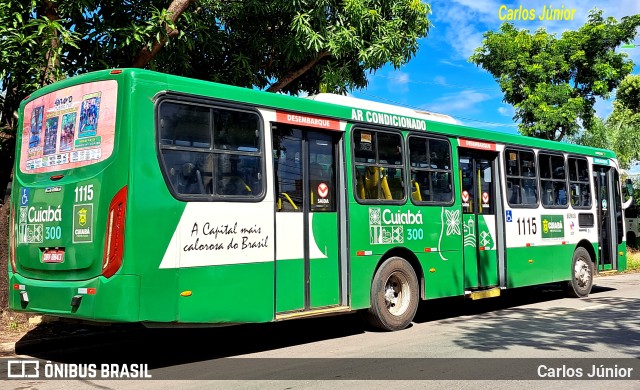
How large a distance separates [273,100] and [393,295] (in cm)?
359

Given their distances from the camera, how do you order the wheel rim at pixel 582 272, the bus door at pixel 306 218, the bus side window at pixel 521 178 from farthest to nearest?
the wheel rim at pixel 582 272
the bus side window at pixel 521 178
the bus door at pixel 306 218

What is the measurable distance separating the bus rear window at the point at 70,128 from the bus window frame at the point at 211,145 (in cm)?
46

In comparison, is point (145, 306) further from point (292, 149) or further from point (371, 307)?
point (371, 307)

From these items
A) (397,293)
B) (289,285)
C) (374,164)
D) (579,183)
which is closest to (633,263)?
(579,183)

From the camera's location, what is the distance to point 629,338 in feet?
26.6

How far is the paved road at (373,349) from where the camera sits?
598cm

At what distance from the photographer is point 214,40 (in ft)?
38.4

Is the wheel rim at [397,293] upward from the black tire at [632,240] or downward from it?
downward

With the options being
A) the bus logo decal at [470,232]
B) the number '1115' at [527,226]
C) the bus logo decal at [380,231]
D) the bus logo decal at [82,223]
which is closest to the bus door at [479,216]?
the bus logo decal at [470,232]

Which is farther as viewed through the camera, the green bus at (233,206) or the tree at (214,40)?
the tree at (214,40)

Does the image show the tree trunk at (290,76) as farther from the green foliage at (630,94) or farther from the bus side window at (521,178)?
the green foliage at (630,94)

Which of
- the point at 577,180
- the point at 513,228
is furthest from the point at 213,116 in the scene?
the point at 577,180

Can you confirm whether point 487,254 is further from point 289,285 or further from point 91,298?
point 91,298

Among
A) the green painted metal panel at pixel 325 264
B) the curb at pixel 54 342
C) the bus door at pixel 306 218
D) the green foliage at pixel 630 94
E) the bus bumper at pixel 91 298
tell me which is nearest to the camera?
the bus bumper at pixel 91 298
